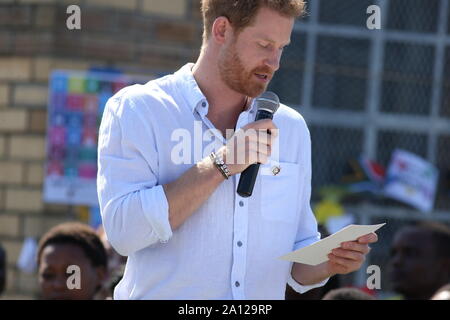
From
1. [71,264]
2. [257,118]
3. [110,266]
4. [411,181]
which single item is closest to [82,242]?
[71,264]

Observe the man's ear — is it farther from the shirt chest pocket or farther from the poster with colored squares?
the poster with colored squares

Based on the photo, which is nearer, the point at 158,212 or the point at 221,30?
the point at 158,212

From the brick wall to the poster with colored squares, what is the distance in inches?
7.7

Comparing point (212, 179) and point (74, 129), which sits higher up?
point (74, 129)

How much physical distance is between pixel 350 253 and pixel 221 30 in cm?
83

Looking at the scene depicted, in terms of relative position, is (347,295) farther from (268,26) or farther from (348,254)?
(268,26)

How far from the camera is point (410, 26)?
30.0ft

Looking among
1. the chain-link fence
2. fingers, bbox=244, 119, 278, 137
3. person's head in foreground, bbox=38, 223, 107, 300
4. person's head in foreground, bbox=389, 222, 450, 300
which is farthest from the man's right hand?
the chain-link fence

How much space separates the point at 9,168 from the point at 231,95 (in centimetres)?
514

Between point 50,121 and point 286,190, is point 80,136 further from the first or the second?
point 286,190

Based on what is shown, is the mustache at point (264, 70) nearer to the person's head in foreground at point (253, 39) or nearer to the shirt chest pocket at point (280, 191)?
the person's head in foreground at point (253, 39)

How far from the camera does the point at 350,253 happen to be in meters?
3.60

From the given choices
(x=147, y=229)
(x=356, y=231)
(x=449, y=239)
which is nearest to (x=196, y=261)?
(x=147, y=229)

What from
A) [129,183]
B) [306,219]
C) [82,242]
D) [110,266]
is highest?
[129,183]
